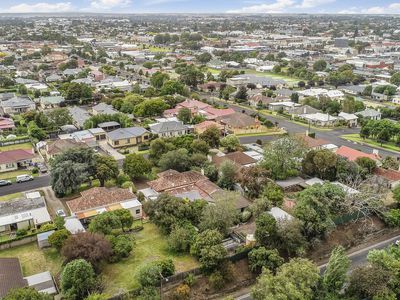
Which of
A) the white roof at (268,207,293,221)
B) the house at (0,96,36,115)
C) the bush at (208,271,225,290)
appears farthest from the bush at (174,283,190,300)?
the house at (0,96,36,115)

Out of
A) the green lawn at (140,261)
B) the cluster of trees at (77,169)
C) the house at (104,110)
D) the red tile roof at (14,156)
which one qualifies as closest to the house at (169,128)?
the house at (104,110)

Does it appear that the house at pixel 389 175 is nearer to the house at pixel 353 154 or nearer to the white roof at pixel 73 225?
the house at pixel 353 154

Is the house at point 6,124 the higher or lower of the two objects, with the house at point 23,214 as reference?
lower

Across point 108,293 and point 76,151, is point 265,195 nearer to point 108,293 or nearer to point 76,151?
point 108,293

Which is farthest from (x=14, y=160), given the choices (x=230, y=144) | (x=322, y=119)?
(x=322, y=119)

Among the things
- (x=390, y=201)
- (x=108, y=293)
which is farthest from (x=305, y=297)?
(x=390, y=201)
